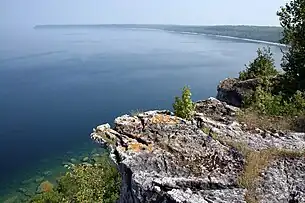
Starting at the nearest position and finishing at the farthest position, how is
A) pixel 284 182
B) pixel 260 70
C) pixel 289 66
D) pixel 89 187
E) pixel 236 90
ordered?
pixel 284 182 → pixel 236 90 → pixel 289 66 → pixel 260 70 → pixel 89 187

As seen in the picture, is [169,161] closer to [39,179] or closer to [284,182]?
[284,182]

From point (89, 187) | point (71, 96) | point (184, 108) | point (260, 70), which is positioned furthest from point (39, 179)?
point (71, 96)

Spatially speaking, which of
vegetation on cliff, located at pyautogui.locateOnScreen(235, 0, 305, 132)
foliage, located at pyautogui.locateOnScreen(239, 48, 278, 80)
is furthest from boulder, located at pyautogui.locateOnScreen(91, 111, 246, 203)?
foliage, located at pyautogui.locateOnScreen(239, 48, 278, 80)

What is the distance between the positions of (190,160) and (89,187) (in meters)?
13.8

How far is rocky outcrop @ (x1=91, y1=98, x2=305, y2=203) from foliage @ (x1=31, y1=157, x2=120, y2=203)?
9.10 m

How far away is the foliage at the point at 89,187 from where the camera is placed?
18219mm

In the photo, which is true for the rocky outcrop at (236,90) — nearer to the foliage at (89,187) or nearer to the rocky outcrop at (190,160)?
the foliage at (89,187)

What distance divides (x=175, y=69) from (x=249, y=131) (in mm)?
63908

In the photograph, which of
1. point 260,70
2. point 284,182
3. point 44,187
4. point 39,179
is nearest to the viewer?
point 284,182

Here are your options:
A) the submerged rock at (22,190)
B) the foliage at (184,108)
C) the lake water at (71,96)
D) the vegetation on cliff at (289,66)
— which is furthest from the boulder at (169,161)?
the lake water at (71,96)

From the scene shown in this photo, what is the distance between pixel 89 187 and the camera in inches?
763

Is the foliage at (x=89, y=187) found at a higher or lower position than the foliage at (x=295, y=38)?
lower

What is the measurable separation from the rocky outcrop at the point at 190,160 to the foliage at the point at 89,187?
358 inches

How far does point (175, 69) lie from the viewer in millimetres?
71688
